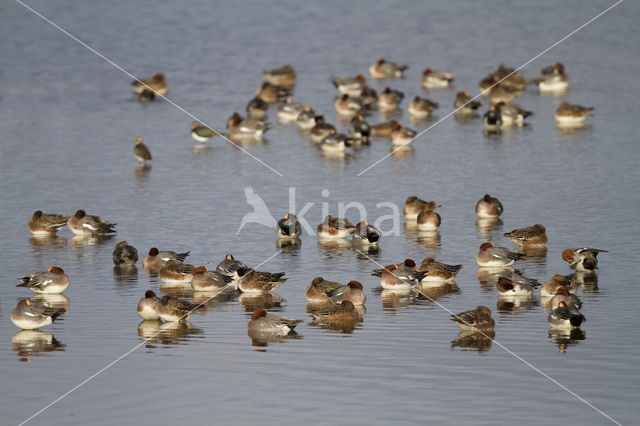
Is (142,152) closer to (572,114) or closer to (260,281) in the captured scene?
(260,281)

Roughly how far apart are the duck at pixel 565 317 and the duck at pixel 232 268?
6.99 meters

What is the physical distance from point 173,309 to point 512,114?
24.7 metres

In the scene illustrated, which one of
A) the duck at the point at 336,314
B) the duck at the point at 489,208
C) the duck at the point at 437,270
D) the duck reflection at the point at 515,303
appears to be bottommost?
the duck at the point at 336,314

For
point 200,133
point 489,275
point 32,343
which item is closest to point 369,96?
point 200,133

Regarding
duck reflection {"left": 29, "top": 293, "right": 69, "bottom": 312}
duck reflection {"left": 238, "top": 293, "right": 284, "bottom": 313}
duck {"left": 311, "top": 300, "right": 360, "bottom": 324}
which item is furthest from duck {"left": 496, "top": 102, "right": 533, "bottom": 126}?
duck reflection {"left": 29, "top": 293, "right": 69, "bottom": 312}

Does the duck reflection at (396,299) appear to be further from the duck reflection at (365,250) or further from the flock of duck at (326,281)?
the duck reflection at (365,250)

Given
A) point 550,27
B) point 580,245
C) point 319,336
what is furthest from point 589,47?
point 319,336

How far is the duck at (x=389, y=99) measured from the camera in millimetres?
47719

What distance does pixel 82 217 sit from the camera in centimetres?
2869

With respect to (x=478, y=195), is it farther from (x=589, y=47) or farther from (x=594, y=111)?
(x=589, y=47)

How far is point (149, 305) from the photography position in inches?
834

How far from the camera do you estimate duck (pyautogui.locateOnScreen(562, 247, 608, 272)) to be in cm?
2400

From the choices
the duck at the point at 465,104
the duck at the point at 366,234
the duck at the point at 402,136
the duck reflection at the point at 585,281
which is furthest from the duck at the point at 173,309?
the duck at the point at 465,104

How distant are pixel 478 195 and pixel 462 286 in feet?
29.0
